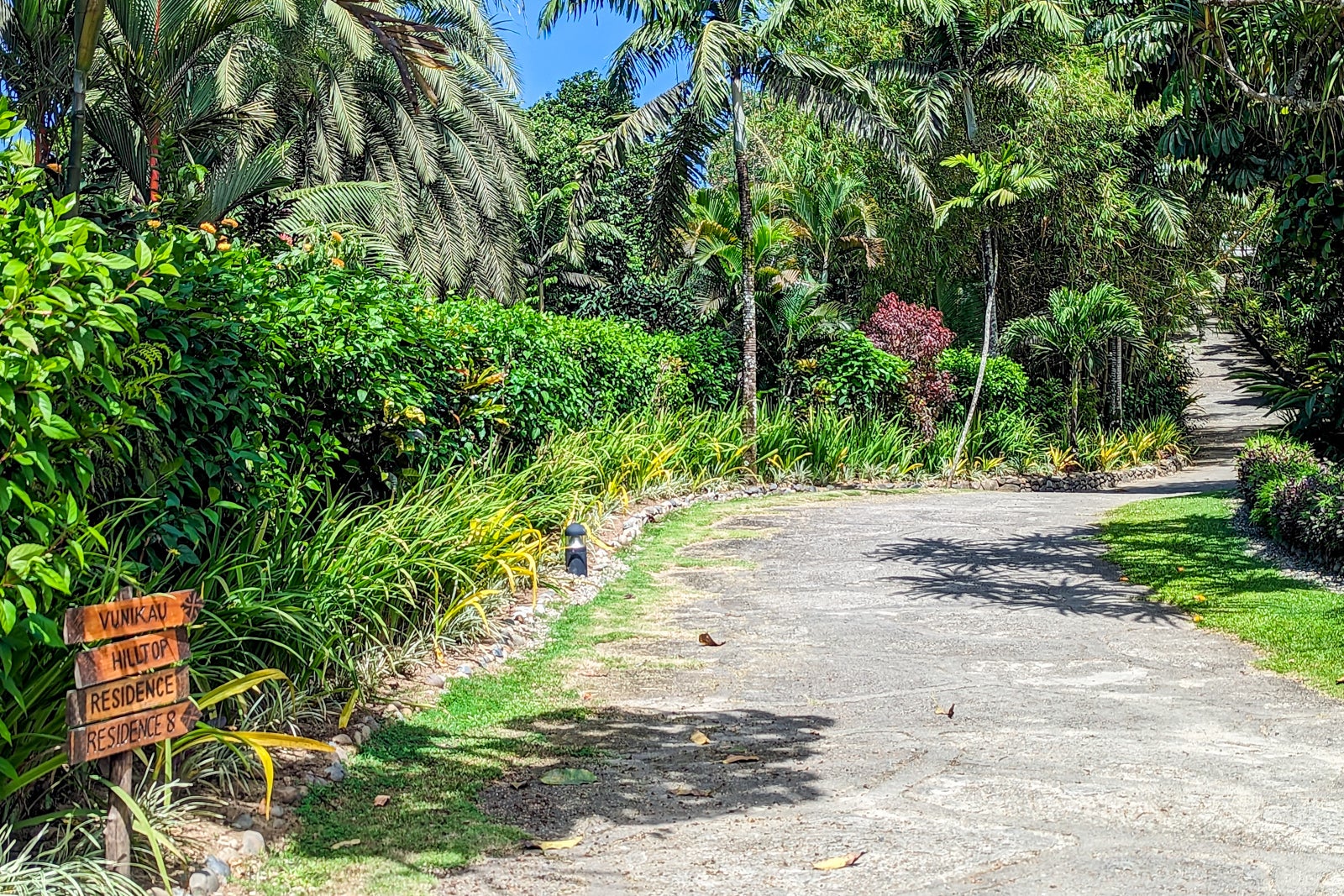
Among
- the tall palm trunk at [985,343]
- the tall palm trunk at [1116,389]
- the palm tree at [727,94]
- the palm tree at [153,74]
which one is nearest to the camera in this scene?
the palm tree at [153,74]

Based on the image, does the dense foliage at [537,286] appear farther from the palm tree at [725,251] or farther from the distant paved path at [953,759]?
the distant paved path at [953,759]

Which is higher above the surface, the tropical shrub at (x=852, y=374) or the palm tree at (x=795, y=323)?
the palm tree at (x=795, y=323)

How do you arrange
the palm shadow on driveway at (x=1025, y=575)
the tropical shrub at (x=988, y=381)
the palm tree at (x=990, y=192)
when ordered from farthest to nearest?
the tropical shrub at (x=988, y=381), the palm tree at (x=990, y=192), the palm shadow on driveway at (x=1025, y=575)

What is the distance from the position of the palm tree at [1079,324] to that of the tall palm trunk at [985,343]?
85 centimetres

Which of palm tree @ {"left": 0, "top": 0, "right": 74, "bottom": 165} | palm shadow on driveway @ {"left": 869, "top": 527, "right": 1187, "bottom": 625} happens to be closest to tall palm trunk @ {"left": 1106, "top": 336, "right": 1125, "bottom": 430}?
palm shadow on driveway @ {"left": 869, "top": 527, "right": 1187, "bottom": 625}

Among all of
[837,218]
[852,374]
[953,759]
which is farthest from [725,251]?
[953,759]

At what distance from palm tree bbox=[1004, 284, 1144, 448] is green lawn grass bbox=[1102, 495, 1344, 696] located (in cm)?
828

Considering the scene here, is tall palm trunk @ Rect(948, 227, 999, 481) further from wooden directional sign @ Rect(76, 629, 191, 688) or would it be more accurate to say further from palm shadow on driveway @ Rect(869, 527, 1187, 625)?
wooden directional sign @ Rect(76, 629, 191, 688)

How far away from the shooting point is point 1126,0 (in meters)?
13.4

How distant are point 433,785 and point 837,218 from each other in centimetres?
2395

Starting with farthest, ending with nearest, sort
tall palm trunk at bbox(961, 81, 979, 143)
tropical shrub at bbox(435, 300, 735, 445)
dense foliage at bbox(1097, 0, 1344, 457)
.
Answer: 1. tall palm trunk at bbox(961, 81, 979, 143)
2. tropical shrub at bbox(435, 300, 735, 445)
3. dense foliage at bbox(1097, 0, 1344, 457)

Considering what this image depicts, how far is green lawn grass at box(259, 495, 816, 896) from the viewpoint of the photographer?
434cm

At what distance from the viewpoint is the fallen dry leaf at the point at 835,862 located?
4.38 metres

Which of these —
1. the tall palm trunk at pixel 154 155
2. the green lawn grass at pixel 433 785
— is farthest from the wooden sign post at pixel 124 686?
the tall palm trunk at pixel 154 155
